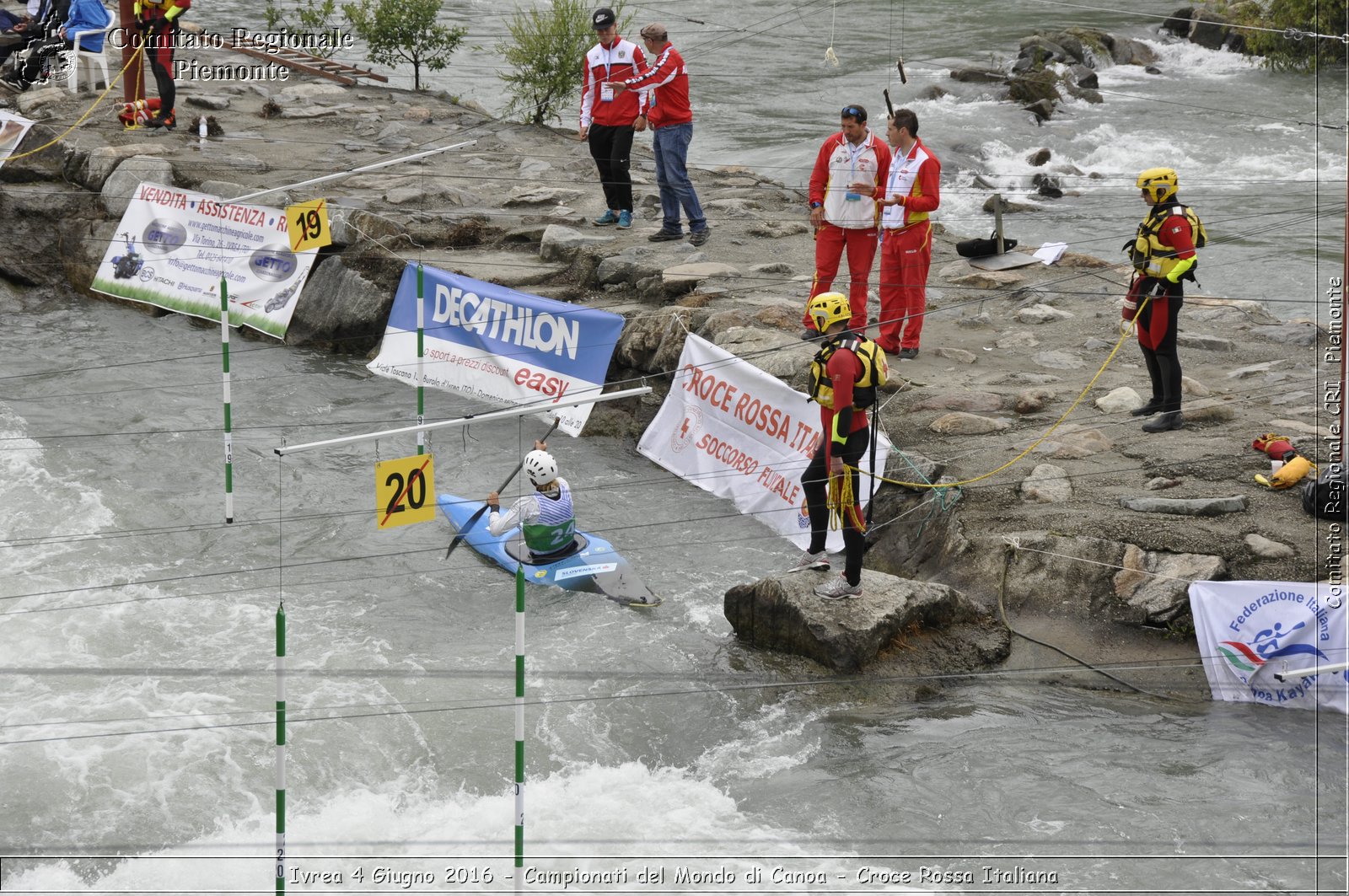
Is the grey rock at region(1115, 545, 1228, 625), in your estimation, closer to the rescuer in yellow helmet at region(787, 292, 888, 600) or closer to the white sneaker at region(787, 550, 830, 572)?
the rescuer in yellow helmet at region(787, 292, 888, 600)

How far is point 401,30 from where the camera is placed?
62.9ft

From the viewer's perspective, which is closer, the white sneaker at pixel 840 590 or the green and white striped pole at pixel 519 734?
the green and white striped pole at pixel 519 734

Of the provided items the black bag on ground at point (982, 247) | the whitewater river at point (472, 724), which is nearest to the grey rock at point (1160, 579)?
the whitewater river at point (472, 724)

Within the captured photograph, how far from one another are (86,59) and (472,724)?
536 inches

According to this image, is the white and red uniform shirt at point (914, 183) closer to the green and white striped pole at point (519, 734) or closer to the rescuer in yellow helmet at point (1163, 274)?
the rescuer in yellow helmet at point (1163, 274)

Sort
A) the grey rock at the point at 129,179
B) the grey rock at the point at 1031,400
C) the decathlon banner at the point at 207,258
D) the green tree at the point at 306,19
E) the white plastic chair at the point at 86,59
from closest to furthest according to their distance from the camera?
the grey rock at the point at 1031,400 < the decathlon banner at the point at 207,258 < the grey rock at the point at 129,179 < the white plastic chair at the point at 86,59 < the green tree at the point at 306,19

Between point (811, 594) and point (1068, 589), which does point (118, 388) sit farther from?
point (1068, 589)

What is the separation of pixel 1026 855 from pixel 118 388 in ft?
31.8

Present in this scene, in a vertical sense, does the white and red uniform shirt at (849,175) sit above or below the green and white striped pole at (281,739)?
above

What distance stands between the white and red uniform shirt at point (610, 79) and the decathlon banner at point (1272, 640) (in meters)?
7.53

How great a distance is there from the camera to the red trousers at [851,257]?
11.2m

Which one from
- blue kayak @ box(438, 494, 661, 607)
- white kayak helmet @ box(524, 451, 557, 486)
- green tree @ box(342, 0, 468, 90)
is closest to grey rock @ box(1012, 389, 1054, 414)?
blue kayak @ box(438, 494, 661, 607)

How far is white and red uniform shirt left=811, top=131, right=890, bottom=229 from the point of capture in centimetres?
1089

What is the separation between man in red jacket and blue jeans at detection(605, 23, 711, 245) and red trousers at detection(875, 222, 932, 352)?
2.55 meters
